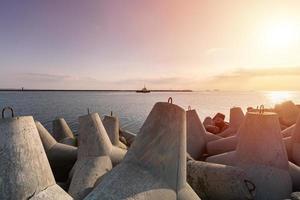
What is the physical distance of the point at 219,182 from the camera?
482 centimetres

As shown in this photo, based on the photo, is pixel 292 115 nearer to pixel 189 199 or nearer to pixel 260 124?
pixel 260 124

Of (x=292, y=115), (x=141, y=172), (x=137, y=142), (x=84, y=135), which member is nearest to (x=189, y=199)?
(x=141, y=172)

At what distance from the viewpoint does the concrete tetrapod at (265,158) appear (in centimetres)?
489

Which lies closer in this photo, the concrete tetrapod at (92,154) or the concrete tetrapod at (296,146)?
the concrete tetrapod at (92,154)

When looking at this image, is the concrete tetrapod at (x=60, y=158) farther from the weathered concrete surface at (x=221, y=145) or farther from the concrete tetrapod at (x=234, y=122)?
the concrete tetrapod at (x=234, y=122)

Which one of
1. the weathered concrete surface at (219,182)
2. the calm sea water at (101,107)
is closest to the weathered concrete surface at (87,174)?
the weathered concrete surface at (219,182)

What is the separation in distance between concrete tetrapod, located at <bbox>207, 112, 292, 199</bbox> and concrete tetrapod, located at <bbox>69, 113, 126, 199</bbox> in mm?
2454

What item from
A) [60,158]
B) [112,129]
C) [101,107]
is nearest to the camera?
[60,158]

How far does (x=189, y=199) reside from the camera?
3717 millimetres

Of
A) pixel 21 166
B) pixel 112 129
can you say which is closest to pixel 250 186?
pixel 21 166

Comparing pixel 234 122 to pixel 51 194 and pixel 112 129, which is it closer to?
pixel 112 129

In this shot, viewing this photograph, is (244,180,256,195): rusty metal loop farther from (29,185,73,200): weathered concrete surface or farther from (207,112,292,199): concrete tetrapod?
(29,185,73,200): weathered concrete surface

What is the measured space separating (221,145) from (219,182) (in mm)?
2814

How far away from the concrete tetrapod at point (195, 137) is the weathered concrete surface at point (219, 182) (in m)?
2.46
